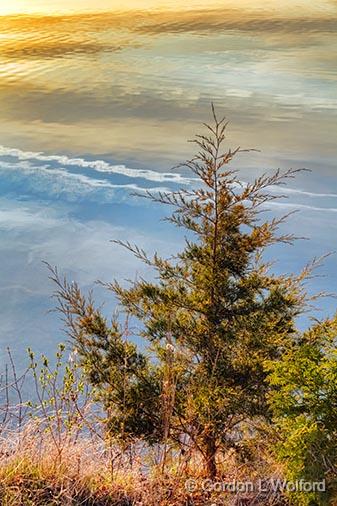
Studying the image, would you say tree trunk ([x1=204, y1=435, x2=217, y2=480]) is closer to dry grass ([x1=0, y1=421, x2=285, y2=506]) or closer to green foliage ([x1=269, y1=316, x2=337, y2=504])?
dry grass ([x1=0, y1=421, x2=285, y2=506])

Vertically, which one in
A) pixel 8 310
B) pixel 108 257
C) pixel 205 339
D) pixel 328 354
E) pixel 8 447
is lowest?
pixel 8 447

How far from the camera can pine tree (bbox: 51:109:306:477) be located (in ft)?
18.6

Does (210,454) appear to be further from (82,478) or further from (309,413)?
(309,413)

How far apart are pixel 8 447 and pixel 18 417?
0.69ft

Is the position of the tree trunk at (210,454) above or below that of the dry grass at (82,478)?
above

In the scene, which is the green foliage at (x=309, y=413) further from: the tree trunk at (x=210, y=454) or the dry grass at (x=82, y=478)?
the tree trunk at (x=210, y=454)

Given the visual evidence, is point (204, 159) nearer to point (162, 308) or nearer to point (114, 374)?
point (162, 308)

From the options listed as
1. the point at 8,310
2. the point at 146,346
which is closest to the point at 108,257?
the point at 8,310

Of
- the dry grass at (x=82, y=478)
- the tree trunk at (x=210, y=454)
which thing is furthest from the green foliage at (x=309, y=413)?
the tree trunk at (x=210, y=454)

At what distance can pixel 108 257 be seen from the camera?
10494cm

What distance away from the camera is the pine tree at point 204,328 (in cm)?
568

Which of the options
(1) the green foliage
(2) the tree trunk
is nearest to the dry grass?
(1) the green foliage

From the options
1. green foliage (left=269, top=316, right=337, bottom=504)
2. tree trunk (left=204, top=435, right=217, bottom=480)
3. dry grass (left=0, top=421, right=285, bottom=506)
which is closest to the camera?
green foliage (left=269, top=316, right=337, bottom=504)

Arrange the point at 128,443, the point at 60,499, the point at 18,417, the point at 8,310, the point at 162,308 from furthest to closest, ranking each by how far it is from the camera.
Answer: the point at 8,310 → the point at 162,308 → the point at 128,443 → the point at 18,417 → the point at 60,499
